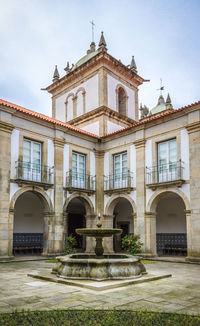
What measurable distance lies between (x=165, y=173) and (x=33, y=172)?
17.8ft

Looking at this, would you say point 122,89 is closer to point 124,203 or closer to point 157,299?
point 124,203

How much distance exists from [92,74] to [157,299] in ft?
51.3

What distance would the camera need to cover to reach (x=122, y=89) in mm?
19891

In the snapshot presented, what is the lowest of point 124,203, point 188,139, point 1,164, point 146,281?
point 146,281

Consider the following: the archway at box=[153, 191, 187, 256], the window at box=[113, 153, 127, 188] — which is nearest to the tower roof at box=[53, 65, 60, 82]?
the window at box=[113, 153, 127, 188]

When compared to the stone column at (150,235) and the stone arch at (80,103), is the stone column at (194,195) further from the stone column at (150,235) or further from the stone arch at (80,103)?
the stone arch at (80,103)

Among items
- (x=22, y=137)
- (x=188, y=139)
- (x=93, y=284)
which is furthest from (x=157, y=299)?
(x=22, y=137)

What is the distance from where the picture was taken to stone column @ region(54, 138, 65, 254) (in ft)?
43.2

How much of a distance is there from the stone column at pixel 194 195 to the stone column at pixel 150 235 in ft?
Result: 6.22

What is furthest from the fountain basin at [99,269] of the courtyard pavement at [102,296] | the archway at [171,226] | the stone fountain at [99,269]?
the archway at [171,226]

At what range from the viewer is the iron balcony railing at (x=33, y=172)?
12.1 metres

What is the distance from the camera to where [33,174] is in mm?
12891

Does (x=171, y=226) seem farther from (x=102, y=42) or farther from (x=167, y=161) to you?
(x=102, y=42)

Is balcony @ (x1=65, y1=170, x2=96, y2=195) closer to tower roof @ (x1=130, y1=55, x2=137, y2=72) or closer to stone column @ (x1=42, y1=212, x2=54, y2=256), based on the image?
stone column @ (x1=42, y1=212, x2=54, y2=256)
